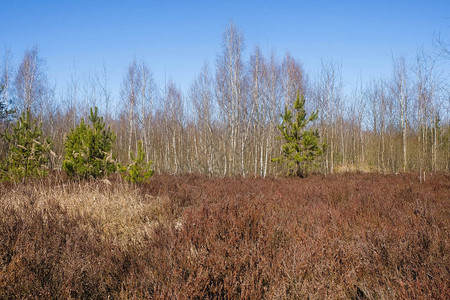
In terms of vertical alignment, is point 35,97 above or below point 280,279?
above

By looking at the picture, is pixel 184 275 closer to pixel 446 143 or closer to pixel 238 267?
pixel 238 267

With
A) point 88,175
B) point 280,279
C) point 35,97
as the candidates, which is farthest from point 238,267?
point 35,97

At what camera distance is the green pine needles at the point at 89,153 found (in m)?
7.44

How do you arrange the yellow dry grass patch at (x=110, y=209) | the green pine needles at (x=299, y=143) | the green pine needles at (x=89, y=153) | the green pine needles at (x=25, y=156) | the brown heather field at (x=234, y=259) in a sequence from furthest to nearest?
the green pine needles at (x=299, y=143) < the green pine needles at (x=25, y=156) < the green pine needles at (x=89, y=153) < the yellow dry grass patch at (x=110, y=209) < the brown heather field at (x=234, y=259)

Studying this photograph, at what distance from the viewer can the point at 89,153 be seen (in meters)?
7.54

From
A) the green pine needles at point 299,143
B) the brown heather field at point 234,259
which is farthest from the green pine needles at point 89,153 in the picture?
the green pine needles at point 299,143

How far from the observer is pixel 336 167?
862 inches

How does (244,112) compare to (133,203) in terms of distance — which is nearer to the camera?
(133,203)

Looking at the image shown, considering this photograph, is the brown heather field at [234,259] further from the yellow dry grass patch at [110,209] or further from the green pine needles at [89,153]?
the green pine needles at [89,153]

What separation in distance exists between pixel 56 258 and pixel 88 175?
18.6ft

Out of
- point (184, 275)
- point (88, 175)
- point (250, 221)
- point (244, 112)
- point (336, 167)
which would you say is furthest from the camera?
point (336, 167)

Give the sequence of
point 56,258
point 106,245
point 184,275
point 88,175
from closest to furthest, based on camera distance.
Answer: point 184,275 < point 56,258 < point 106,245 < point 88,175

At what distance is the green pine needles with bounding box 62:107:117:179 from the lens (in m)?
7.44

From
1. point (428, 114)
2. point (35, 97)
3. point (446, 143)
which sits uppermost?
point (35, 97)
